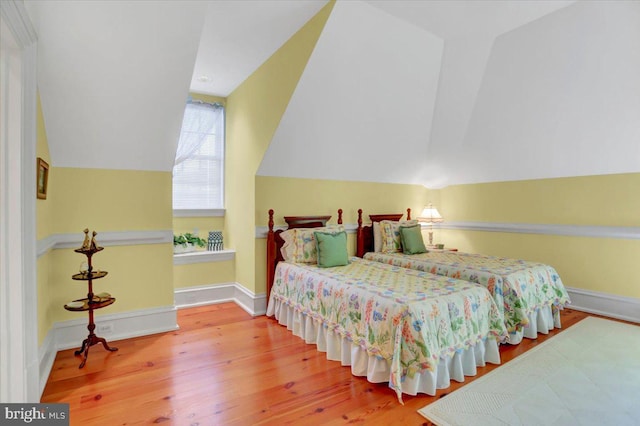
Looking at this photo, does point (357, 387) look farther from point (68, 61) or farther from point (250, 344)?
point (68, 61)

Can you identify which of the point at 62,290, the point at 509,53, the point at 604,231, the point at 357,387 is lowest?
the point at 357,387

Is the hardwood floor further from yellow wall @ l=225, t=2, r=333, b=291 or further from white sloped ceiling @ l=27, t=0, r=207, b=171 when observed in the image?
white sloped ceiling @ l=27, t=0, r=207, b=171

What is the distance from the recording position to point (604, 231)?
3.74 m

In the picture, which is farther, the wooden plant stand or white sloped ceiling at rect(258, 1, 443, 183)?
white sloped ceiling at rect(258, 1, 443, 183)

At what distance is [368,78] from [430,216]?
8.19ft

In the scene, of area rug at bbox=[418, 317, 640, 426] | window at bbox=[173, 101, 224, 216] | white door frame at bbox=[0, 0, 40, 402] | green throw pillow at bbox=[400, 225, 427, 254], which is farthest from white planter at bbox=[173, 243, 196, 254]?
area rug at bbox=[418, 317, 640, 426]

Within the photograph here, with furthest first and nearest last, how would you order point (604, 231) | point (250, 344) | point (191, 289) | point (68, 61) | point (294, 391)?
point (191, 289) < point (604, 231) < point (250, 344) < point (68, 61) < point (294, 391)

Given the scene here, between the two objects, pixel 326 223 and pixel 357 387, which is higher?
pixel 326 223

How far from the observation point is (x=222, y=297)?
13.9 feet

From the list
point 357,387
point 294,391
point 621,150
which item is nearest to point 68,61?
point 294,391

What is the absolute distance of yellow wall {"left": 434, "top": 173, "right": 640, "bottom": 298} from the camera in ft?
11.9

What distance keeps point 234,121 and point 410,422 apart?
377 centimetres

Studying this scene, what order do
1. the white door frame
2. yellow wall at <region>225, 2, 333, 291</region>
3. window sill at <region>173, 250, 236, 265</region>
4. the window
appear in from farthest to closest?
the window
window sill at <region>173, 250, 236, 265</region>
yellow wall at <region>225, 2, 333, 291</region>
the white door frame

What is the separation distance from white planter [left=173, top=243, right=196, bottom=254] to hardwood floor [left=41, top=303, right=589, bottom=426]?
1.22m
